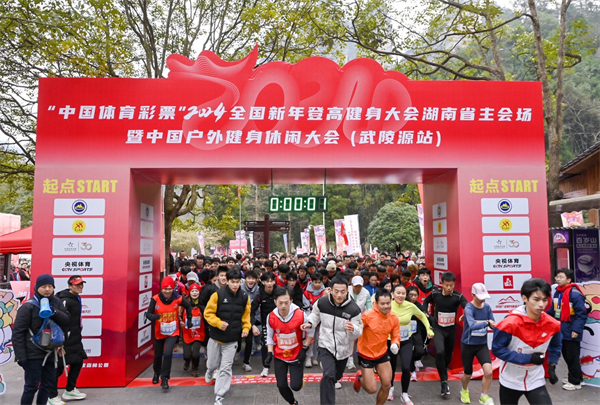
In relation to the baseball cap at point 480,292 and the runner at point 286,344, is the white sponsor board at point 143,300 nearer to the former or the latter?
the runner at point 286,344

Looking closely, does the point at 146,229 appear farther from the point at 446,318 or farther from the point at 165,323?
the point at 446,318

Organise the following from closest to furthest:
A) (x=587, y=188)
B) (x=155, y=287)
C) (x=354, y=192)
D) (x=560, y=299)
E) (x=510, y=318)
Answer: (x=510, y=318) → (x=560, y=299) → (x=155, y=287) → (x=587, y=188) → (x=354, y=192)

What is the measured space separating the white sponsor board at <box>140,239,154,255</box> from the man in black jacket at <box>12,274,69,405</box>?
2.78m

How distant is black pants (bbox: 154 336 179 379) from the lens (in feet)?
23.4

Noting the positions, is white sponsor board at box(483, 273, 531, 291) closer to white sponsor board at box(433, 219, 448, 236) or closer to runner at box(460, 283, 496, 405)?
white sponsor board at box(433, 219, 448, 236)

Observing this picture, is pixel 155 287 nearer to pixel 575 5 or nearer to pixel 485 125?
pixel 485 125

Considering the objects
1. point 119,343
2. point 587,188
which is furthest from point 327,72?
point 587,188

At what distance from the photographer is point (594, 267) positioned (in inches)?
466

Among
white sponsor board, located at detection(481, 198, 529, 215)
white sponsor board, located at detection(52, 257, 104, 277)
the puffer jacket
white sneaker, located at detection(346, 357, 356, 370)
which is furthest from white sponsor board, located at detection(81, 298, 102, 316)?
white sponsor board, located at detection(481, 198, 529, 215)

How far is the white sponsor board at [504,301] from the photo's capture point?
763 cm

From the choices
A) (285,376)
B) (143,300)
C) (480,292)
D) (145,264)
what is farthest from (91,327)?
(480,292)

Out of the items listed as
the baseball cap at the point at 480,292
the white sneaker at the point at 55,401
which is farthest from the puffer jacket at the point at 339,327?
the white sneaker at the point at 55,401

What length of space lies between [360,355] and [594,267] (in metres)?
9.22

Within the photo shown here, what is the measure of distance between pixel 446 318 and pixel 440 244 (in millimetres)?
2440
